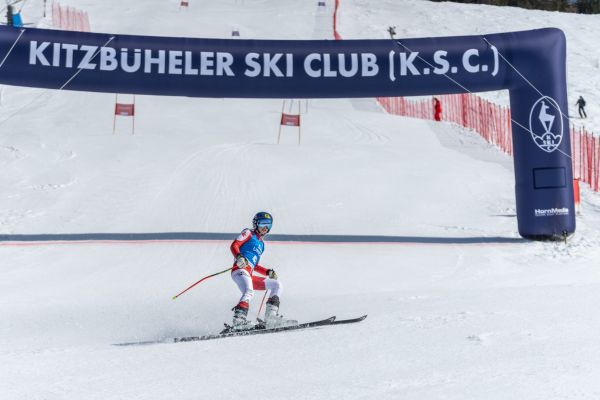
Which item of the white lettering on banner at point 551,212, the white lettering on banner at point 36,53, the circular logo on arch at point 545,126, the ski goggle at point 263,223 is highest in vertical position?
the white lettering on banner at point 36,53

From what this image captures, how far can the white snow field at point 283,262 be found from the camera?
6.45 metres

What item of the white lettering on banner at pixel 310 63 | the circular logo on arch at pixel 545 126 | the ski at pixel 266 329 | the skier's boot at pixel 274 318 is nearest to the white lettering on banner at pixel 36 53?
the white lettering on banner at pixel 310 63

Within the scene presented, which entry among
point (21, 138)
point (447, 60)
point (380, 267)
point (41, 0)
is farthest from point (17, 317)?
point (41, 0)

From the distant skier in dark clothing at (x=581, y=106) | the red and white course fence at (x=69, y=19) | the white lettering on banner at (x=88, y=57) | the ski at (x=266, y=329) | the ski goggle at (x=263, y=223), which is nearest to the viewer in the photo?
the ski at (x=266, y=329)

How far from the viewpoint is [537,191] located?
14.1m

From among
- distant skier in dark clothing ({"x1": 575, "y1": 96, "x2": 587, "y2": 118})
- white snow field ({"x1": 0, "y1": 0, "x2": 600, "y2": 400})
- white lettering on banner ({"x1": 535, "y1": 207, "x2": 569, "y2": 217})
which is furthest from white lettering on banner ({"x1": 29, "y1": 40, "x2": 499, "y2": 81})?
distant skier in dark clothing ({"x1": 575, "y1": 96, "x2": 587, "y2": 118})

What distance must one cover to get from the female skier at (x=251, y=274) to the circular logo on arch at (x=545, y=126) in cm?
674

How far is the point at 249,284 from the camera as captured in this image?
8.61 m

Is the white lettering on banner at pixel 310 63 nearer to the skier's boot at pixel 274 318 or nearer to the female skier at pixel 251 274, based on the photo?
the female skier at pixel 251 274

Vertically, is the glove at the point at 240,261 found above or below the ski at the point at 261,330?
above

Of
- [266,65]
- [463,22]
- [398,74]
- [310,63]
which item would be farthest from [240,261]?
[463,22]

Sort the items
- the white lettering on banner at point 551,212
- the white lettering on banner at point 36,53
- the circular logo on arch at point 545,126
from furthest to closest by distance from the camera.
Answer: the circular logo on arch at point 545,126 < the white lettering on banner at point 551,212 < the white lettering on banner at point 36,53

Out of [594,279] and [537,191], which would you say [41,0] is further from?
[594,279]

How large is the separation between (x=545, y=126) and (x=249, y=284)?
24.0 ft
